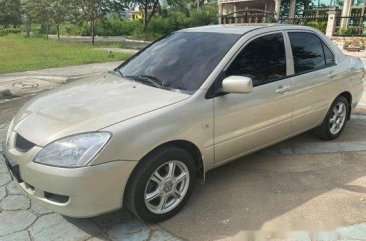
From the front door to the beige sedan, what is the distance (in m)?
0.01

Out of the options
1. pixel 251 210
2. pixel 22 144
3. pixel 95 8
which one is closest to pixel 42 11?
pixel 95 8

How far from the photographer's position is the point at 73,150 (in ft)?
9.00

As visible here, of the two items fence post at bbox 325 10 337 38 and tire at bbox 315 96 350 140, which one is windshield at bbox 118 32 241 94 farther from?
fence post at bbox 325 10 337 38

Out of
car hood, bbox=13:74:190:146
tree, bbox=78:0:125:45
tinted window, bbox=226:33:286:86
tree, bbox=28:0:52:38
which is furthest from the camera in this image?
tree, bbox=28:0:52:38

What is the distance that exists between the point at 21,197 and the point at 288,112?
2.95 metres

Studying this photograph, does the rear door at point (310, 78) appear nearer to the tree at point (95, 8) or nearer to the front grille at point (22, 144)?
the front grille at point (22, 144)

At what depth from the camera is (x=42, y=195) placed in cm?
288

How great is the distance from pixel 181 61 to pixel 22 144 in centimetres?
170

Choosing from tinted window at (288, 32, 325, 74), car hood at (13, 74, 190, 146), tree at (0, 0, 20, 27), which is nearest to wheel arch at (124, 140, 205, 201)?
car hood at (13, 74, 190, 146)

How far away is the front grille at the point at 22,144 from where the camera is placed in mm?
2898

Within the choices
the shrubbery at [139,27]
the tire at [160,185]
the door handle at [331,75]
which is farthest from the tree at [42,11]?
the tire at [160,185]

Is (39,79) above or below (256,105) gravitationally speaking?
below

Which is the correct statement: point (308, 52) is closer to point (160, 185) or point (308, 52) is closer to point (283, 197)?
point (283, 197)

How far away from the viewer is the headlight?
2.71m
